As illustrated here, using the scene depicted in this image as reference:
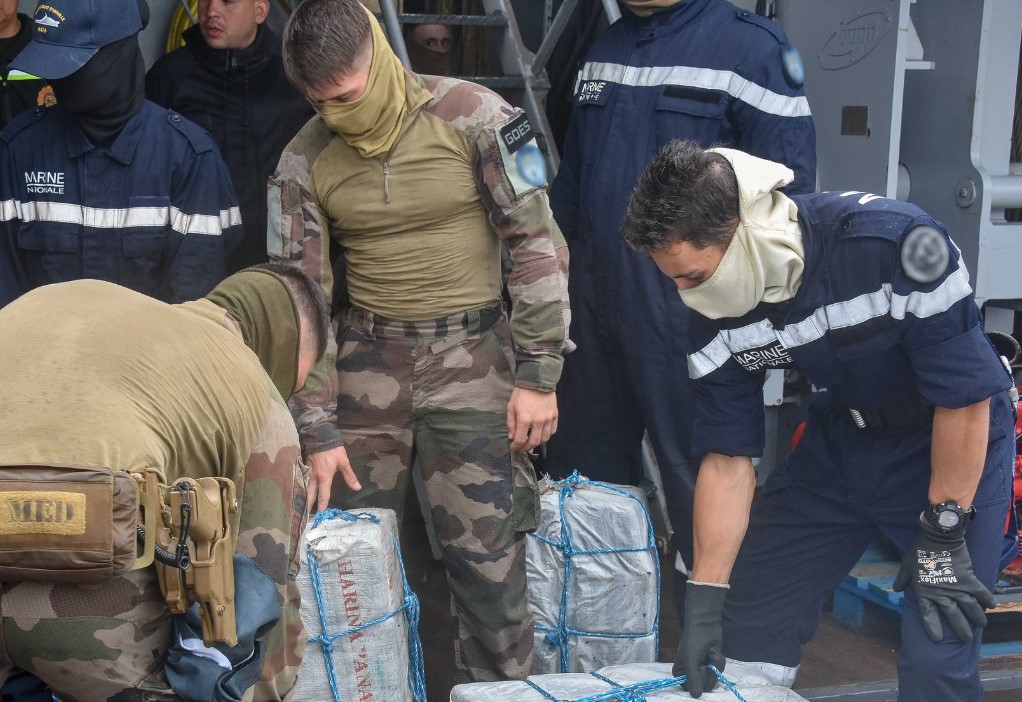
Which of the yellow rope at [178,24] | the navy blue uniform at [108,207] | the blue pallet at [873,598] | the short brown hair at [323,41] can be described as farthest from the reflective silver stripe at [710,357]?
the yellow rope at [178,24]

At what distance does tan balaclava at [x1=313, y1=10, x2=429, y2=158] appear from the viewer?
2.71 m

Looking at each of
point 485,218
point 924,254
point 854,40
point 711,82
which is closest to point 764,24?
point 711,82

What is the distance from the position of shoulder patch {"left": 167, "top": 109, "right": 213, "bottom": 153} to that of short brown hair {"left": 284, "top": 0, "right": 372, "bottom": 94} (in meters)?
0.49

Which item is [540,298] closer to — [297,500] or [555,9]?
[297,500]

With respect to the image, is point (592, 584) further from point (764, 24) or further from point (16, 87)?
point (16, 87)

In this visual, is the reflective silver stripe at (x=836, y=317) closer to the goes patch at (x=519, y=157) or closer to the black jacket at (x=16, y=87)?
the goes patch at (x=519, y=157)

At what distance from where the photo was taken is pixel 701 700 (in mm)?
2328

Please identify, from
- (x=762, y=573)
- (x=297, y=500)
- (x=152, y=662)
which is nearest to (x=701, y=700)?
(x=762, y=573)

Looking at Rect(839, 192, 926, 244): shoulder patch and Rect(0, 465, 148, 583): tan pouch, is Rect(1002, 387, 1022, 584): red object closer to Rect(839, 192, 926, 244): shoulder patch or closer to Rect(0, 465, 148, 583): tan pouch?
Rect(839, 192, 926, 244): shoulder patch

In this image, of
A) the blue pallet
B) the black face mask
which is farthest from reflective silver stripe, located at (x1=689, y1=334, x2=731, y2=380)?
the black face mask

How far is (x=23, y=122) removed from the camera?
10.1 feet

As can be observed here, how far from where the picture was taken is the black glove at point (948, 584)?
2.51m

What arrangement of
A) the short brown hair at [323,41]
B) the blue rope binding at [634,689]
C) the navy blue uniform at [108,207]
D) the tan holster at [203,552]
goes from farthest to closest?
the navy blue uniform at [108,207] < the short brown hair at [323,41] < the blue rope binding at [634,689] < the tan holster at [203,552]

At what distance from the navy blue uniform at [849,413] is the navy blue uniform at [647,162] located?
1.52ft
